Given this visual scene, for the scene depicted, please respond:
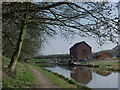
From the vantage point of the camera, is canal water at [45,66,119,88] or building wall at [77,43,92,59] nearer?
canal water at [45,66,119,88]

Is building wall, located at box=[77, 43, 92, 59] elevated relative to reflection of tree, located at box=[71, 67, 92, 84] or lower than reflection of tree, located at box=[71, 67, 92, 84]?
elevated

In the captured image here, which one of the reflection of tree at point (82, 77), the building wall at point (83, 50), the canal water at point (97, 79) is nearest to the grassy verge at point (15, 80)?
the canal water at point (97, 79)

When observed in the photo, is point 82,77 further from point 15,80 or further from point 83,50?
point 83,50

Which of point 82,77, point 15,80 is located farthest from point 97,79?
point 15,80

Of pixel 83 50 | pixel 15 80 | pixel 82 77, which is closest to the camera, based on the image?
pixel 15 80

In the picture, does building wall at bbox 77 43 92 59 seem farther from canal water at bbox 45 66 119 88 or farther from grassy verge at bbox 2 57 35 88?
grassy verge at bbox 2 57 35 88

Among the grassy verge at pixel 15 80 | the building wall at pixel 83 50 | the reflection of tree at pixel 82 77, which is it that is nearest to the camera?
the grassy verge at pixel 15 80

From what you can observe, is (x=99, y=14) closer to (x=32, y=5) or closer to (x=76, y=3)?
(x=76, y=3)

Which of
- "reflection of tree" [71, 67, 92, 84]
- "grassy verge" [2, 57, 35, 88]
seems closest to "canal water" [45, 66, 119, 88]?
"reflection of tree" [71, 67, 92, 84]

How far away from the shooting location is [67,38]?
378 inches

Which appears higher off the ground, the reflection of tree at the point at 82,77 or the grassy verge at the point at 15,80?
the grassy verge at the point at 15,80

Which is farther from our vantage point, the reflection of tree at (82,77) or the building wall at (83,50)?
the building wall at (83,50)

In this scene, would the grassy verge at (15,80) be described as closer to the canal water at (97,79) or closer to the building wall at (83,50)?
the canal water at (97,79)

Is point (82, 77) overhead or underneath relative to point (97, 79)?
underneath
